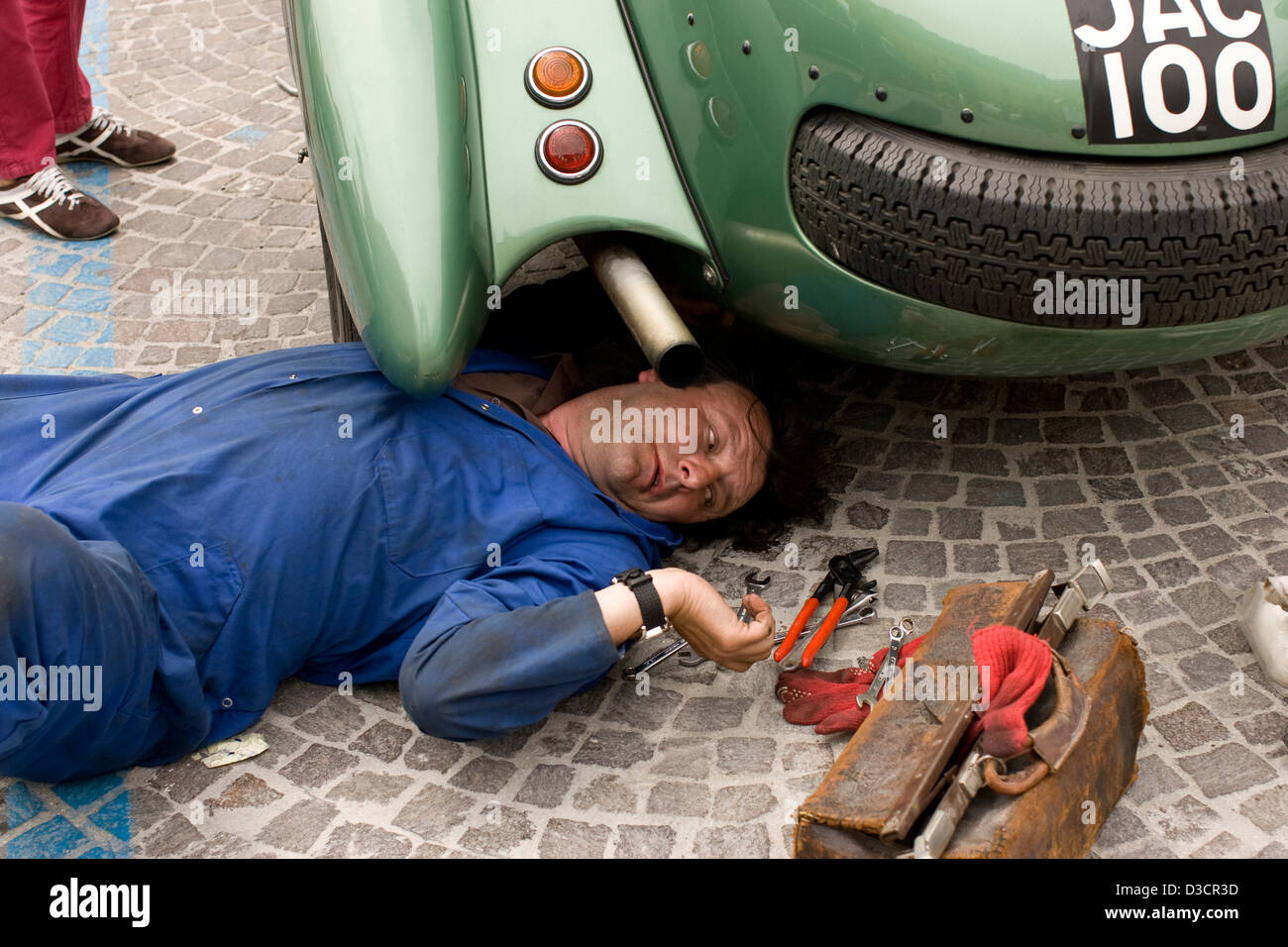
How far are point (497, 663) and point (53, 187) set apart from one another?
2.88 metres

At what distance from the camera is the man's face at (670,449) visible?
2.80 m

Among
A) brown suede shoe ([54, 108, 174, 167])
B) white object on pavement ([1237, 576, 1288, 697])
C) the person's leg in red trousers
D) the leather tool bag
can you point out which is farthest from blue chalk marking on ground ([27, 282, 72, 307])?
white object on pavement ([1237, 576, 1288, 697])

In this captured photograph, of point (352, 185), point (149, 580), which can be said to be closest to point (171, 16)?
point (352, 185)

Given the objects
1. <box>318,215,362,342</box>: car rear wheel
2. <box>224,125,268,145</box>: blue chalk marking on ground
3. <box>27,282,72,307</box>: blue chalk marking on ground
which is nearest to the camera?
<box>318,215,362,342</box>: car rear wheel

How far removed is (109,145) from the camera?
14.9ft

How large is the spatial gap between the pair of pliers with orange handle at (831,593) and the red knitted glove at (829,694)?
58 mm

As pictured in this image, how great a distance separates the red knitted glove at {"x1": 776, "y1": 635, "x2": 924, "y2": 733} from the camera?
247cm

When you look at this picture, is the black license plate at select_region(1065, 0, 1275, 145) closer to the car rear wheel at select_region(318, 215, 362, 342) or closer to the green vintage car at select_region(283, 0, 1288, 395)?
the green vintage car at select_region(283, 0, 1288, 395)

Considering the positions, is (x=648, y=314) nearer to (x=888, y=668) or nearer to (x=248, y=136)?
(x=888, y=668)

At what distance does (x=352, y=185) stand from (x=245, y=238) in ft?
6.14

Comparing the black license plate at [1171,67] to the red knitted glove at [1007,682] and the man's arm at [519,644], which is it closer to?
the red knitted glove at [1007,682]

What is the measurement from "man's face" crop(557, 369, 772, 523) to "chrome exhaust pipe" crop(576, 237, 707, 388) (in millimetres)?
252

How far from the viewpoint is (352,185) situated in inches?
98.9

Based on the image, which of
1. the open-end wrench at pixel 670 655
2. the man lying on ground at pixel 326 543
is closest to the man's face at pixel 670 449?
the man lying on ground at pixel 326 543
